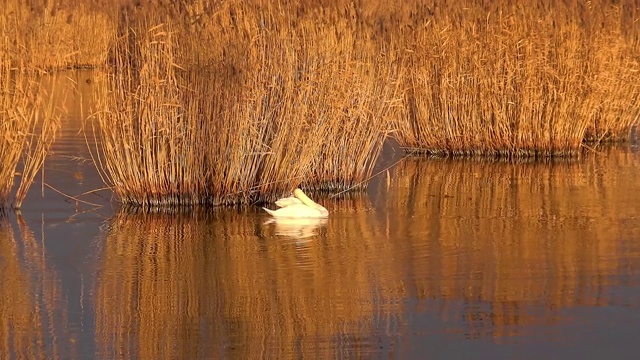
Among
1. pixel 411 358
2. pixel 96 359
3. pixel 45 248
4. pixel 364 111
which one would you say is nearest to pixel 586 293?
pixel 411 358

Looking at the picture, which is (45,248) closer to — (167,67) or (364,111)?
(167,67)

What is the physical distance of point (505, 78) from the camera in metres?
16.0

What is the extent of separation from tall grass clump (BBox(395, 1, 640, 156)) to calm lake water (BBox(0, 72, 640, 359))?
2.75 m

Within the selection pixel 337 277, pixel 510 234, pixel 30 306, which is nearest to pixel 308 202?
pixel 510 234

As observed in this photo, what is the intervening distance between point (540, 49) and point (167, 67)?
20.2 ft

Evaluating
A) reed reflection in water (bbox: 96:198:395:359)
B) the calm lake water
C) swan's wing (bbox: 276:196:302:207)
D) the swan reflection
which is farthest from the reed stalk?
the swan reflection

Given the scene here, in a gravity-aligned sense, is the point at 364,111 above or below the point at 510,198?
above

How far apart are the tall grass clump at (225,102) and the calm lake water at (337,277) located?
0.41m

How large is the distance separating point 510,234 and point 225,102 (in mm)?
3052

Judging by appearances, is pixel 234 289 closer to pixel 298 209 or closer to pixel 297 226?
pixel 297 226

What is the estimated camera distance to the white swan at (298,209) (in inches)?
441

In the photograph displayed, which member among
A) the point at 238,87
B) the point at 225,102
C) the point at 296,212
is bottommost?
the point at 296,212

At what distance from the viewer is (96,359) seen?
21.4ft

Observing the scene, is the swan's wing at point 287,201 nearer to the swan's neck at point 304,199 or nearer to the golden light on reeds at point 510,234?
the swan's neck at point 304,199
